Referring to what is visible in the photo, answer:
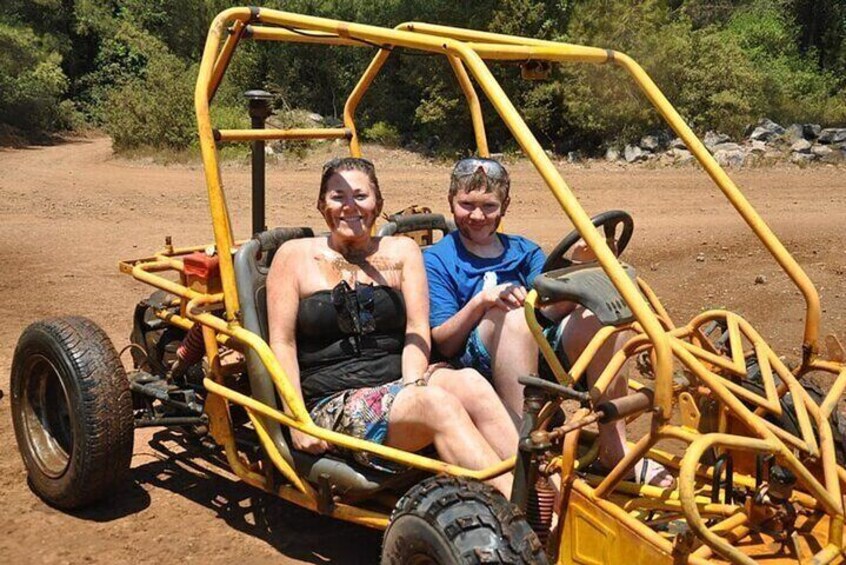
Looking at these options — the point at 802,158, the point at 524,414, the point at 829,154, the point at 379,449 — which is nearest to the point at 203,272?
the point at 379,449

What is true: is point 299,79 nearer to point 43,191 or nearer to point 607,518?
point 43,191

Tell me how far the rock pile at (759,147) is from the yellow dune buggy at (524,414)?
13.1 metres

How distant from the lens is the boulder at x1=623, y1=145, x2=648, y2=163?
59.2 feet

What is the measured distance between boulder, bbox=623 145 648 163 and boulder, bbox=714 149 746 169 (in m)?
1.34

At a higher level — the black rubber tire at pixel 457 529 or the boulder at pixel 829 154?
the black rubber tire at pixel 457 529

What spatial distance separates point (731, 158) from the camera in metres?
16.8

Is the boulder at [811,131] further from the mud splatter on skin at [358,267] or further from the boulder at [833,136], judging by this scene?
the mud splatter on skin at [358,267]

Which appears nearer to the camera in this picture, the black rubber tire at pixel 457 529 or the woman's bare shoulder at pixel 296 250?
the black rubber tire at pixel 457 529

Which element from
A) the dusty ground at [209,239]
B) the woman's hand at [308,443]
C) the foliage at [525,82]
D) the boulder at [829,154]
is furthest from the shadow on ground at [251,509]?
the boulder at [829,154]

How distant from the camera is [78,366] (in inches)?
156

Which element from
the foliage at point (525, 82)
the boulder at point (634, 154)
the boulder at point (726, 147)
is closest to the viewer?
the boulder at point (726, 147)

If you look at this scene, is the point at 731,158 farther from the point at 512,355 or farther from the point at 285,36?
the point at 512,355

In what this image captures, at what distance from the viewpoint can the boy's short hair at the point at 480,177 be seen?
12.2 ft

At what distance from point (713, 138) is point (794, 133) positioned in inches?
60.2
